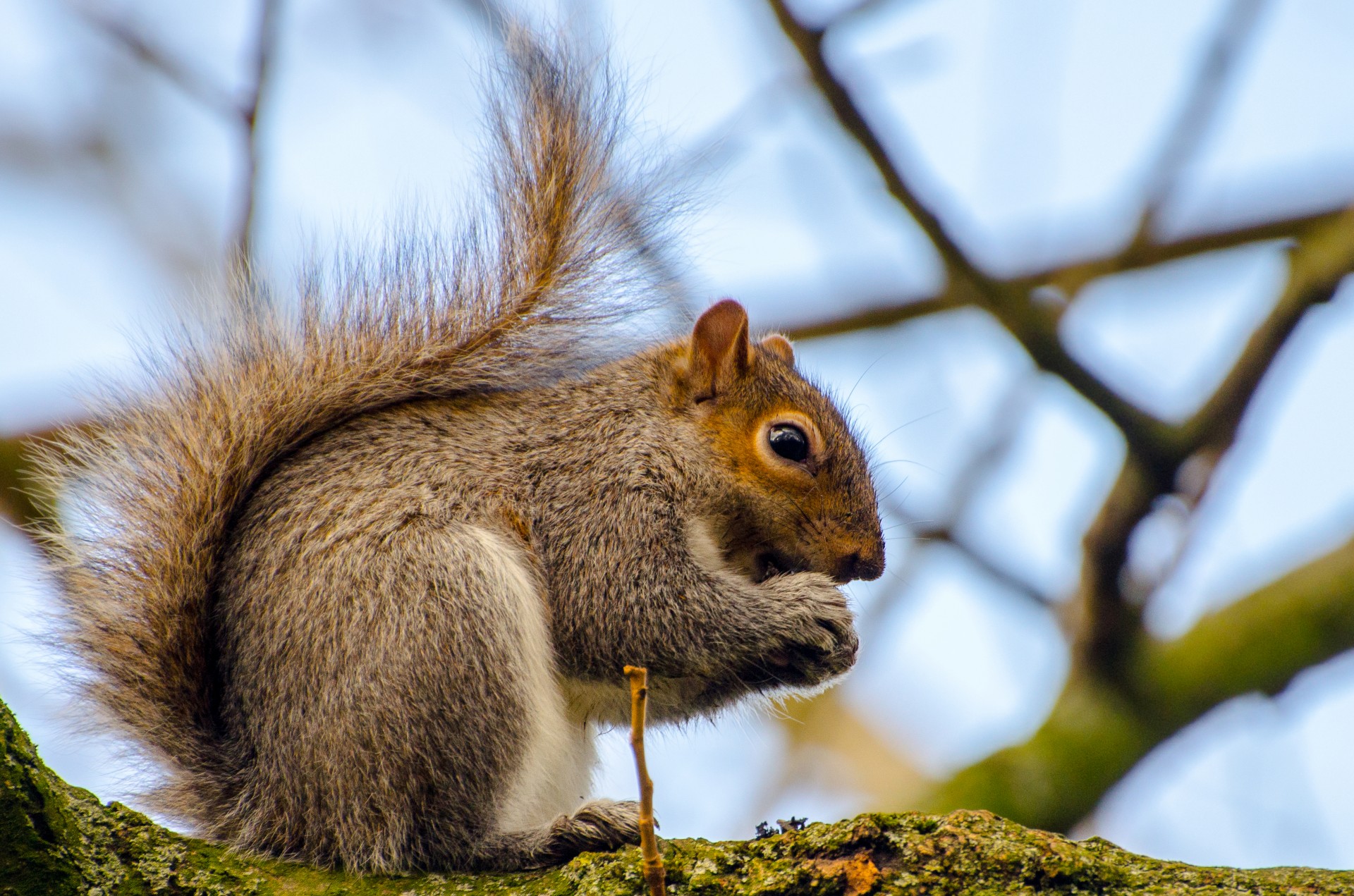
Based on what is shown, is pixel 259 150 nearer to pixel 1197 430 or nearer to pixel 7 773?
pixel 7 773

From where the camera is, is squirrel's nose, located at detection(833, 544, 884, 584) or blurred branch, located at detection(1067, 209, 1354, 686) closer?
squirrel's nose, located at detection(833, 544, 884, 584)

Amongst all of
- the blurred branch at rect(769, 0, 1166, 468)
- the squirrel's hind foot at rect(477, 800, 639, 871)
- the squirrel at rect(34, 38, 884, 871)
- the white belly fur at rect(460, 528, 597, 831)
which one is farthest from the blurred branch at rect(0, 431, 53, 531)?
the blurred branch at rect(769, 0, 1166, 468)

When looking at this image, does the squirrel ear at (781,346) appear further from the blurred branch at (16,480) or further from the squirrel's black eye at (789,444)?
the blurred branch at (16,480)

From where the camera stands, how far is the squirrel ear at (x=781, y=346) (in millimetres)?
3516

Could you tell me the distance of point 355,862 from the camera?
2.15m

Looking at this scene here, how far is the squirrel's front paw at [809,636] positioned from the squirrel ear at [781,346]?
2.99 ft

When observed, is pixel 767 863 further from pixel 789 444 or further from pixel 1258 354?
pixel 1258 354

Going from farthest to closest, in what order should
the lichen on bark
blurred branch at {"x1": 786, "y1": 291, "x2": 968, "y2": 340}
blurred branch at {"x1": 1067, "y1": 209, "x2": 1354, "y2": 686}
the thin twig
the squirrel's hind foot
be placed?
blurred branch at {"x1": 786, "y1": 291, "x2": 968, "y2": 340}, blurred branch at {"x1": 1067, "y1": 209, "x2": 1354, "y2": 686}, the squirrel's hind foot, the lichen on bark, the thin twig

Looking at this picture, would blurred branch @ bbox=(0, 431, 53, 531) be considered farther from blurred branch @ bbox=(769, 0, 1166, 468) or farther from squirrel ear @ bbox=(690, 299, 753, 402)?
blurred branch @ bbox=(769, 0, 1166, 468)

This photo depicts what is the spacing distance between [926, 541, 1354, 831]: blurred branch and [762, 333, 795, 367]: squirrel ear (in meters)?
1.19

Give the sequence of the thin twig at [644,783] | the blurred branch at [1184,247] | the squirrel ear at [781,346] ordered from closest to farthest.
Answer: the thin twig at [644,783] < the squirrel ear at [781,346] < the blurred branch at [1184,247]

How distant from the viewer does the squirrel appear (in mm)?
2258

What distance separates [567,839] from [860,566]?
1.04 m

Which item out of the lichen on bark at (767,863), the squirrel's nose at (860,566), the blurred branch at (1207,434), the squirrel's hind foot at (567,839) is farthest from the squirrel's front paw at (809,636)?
the blurred branch at (1207,434)
